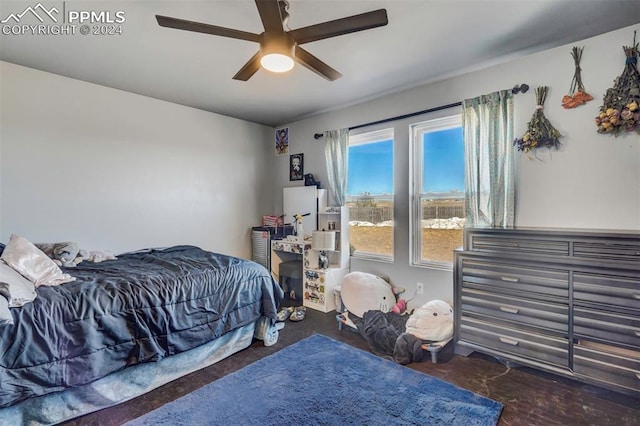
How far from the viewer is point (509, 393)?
80.0 inches

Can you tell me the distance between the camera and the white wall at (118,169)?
9.32 ft

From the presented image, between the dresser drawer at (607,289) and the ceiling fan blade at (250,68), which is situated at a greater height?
the ceiling fan blade at (250,68)

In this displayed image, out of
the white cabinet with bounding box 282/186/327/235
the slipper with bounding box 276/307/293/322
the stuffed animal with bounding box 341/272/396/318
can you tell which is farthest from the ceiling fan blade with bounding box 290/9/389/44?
the slipper with bounding box 276/307/293/322

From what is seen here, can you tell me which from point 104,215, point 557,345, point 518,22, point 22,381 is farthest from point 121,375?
point 518,22

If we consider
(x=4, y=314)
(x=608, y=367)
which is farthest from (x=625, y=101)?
(x=4, y=314)

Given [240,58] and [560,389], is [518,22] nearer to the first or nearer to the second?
[240,58]

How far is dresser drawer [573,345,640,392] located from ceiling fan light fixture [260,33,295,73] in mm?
2641

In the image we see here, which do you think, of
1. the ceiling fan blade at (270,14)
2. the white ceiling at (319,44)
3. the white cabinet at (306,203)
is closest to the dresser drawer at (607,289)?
the white ceiling at (319,44)

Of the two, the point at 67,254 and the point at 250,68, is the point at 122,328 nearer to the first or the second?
the point at 67,254

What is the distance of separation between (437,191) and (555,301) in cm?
147

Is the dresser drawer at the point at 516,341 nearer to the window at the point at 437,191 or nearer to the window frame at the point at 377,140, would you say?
the window at the point at 437,191

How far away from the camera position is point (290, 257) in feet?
14.8

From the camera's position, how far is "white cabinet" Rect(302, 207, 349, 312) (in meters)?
3.66

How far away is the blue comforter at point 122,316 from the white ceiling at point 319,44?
1825 millimetres
